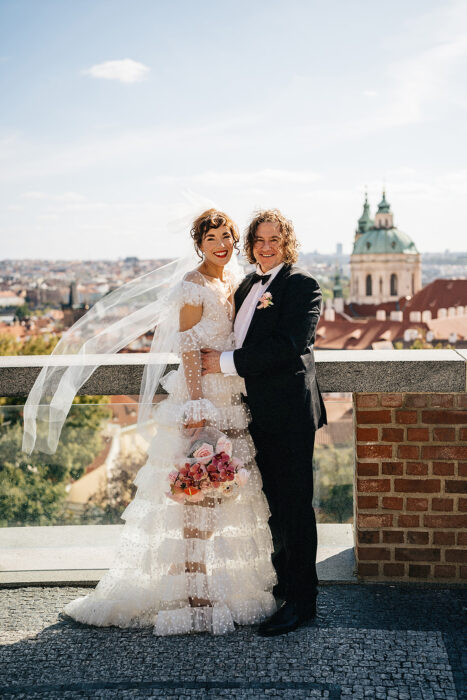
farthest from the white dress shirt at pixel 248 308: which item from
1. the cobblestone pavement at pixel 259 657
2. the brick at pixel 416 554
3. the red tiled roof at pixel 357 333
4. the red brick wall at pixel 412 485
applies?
the red tiled roof at pixel 357 333

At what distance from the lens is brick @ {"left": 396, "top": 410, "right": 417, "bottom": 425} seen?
127 inches

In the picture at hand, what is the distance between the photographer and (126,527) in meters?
3.12

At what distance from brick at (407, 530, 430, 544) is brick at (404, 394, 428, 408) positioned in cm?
58

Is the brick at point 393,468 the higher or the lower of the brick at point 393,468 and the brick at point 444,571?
the higher

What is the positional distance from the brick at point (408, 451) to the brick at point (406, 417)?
11 cm

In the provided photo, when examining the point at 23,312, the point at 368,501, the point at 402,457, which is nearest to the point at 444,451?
the point at 402,457

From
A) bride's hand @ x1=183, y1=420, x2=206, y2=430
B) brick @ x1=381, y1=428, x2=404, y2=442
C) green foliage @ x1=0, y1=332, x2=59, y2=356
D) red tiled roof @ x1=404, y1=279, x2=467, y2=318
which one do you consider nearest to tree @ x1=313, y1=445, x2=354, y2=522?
brick @ x1=381, y1=428, x2=404, y2=442

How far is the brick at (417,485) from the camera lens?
325cm

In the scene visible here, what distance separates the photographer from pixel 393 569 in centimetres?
330

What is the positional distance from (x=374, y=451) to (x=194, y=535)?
91 centimetres

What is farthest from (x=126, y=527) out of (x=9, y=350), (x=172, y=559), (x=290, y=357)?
(x=9, y=350)

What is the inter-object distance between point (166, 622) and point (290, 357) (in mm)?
1182

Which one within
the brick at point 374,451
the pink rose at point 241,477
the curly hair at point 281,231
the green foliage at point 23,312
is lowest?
the pink rose at point 241,477

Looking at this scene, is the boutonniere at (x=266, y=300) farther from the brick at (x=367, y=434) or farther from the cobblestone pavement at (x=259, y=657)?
the cobblestone pavement at (x=259, y=657)
